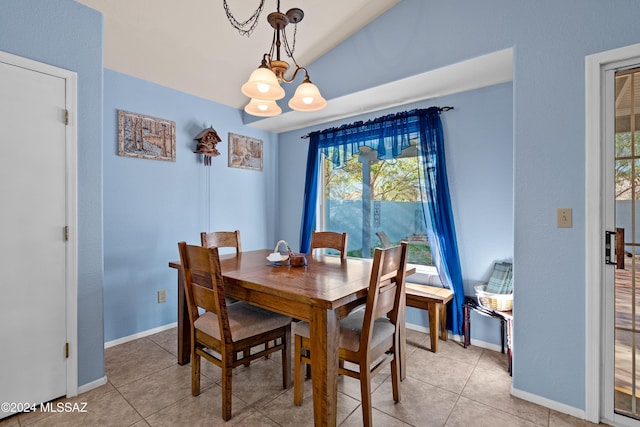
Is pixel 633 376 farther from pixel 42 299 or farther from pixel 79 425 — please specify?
pixel 42 299

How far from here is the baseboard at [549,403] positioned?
172 cm

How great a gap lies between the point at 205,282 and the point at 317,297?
29.7 inches

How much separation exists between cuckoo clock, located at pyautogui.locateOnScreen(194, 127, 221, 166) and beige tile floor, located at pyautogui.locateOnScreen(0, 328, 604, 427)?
2003mm

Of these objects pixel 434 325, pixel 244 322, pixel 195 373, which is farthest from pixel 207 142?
pixel 434 325

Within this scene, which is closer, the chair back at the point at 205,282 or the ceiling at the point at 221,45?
the chair back at the point at 205,282

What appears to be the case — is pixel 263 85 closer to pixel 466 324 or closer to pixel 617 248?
pixel 617 248

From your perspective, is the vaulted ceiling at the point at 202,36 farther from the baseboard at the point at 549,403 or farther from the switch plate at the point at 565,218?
the baseboard at the point at 549,403

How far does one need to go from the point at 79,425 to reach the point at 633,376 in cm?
311

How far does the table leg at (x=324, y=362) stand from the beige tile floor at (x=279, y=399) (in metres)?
0.32

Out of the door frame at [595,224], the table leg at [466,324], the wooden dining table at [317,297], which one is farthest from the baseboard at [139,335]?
the door frame at [595,224]

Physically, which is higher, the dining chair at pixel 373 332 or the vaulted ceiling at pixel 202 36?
the vaulted ceiling at pixel 202 36

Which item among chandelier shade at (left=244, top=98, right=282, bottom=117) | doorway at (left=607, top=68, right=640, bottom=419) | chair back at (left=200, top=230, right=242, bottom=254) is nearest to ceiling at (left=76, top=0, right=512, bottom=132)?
doorway at (left=607, top=68, right=640, bottom=419)

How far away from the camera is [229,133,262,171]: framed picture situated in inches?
142

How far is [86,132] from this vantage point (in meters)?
1.99
